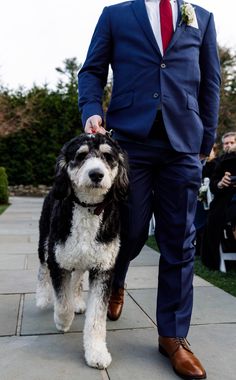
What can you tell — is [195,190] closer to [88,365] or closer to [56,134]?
[88,365]

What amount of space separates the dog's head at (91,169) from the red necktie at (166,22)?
0.72 m

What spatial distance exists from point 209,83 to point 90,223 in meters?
1.19

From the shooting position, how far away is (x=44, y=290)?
3922mm

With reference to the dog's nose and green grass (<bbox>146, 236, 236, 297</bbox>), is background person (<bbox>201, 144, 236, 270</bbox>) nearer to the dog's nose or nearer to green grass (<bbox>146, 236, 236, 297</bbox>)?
green grass (<bbox>146, 236, 236, 297</bbox>)

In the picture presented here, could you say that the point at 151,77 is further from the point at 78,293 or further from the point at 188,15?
the point at 78,293

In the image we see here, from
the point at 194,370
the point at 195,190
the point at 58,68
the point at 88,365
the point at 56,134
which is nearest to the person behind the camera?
the point at 194,370

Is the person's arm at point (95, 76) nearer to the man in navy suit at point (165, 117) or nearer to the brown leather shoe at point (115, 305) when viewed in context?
the man in navy suit at point (165, 117)

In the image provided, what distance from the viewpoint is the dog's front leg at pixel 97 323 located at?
2836 mm

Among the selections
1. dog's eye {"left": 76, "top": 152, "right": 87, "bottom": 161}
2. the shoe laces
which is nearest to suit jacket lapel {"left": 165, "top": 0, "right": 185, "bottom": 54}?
dog's eye {"left": 76, "top": 152, "right": 87, "bottom": 161}

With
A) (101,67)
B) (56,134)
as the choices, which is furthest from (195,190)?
(56,134)

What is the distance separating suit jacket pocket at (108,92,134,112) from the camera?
303 centimetres

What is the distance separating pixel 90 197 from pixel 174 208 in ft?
1.74

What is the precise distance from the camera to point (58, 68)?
40.9 meters

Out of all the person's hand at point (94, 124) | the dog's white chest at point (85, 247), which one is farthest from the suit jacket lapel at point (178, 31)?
the dog's white chest at point (85, 247)
